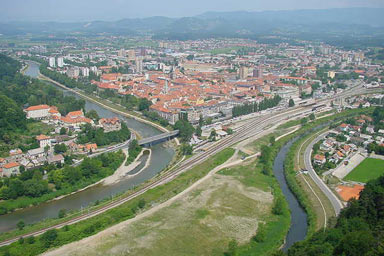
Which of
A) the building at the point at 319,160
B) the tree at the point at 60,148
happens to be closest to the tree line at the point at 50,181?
the tree at the point at 60,148

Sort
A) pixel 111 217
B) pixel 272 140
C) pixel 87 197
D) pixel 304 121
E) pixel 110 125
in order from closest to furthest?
1. pixel 111 217
2. pixel 87 197
3. pixel 272 140
4. pixel 110 125
5. pixel 304 121

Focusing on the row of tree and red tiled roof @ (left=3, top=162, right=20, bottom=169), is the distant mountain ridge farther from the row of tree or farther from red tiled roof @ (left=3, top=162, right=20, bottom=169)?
red tiled roof @ (left=3, top=162, right=20, bottom=169)

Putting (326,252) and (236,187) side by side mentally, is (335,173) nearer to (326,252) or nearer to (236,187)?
(236,187)

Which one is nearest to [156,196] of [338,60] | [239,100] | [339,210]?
[339,210]

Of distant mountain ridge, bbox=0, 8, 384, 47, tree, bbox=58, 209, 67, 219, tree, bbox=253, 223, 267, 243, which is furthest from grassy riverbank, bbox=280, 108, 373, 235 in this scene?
distant mountain ridge, bbox=0, 8, 384, 47

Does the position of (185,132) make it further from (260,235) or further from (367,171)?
(260,235)

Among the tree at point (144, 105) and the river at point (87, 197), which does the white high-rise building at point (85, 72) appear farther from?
the river at point (87, 197)

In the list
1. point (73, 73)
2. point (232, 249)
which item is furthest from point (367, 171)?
point (73, 73)
